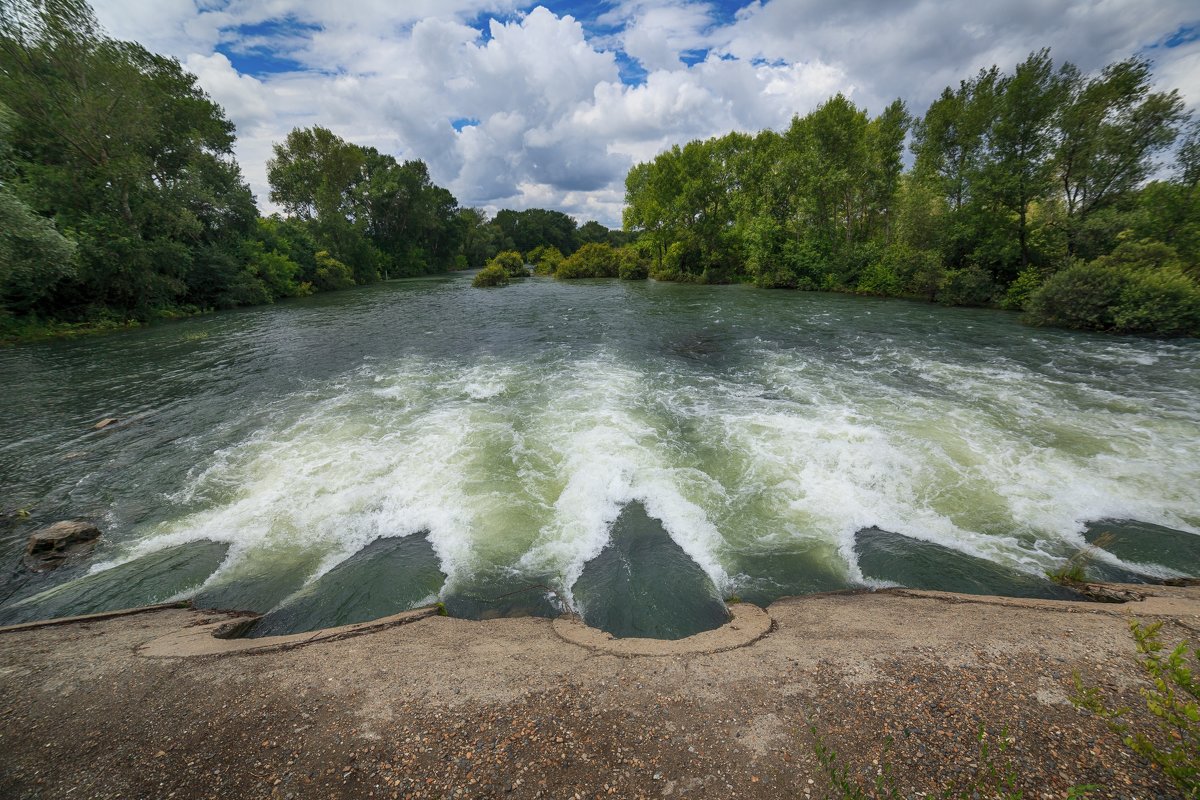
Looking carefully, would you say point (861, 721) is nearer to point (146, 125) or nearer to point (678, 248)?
point (146, 125)

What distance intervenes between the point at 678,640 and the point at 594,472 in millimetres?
4343

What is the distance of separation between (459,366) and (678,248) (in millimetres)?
37398

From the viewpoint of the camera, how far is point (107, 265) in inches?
929

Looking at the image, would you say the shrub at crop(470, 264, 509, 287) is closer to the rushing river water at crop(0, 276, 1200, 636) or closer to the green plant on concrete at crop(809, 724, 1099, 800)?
the rushing river water at crop(0, 276, 1200, 636)

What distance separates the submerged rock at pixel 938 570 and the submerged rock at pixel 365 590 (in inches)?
256

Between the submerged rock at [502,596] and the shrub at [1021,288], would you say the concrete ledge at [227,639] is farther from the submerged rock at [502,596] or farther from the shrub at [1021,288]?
the shrub at [1021,288]

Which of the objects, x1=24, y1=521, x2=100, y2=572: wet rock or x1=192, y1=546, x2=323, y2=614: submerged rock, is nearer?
x1=192, y1=546, x2=323, y2=614: submerged rock

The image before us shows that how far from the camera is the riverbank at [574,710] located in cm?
295

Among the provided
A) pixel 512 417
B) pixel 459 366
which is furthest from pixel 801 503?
pixel 459 366

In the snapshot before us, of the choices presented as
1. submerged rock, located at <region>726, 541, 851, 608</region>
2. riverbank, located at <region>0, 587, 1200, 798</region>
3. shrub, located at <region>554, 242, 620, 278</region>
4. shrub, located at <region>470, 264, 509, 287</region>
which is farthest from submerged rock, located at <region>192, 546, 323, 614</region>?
shrub, located at <region>554, 242, 620, 278</region>

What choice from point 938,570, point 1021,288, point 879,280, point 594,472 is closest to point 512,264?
point 879,280

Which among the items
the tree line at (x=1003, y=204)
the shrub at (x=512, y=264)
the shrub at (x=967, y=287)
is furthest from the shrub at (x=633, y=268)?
the shrub at (x=967, y=287)

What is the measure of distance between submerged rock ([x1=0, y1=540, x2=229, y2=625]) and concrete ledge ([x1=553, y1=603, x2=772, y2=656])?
576 cm

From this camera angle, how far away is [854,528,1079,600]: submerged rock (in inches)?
223
